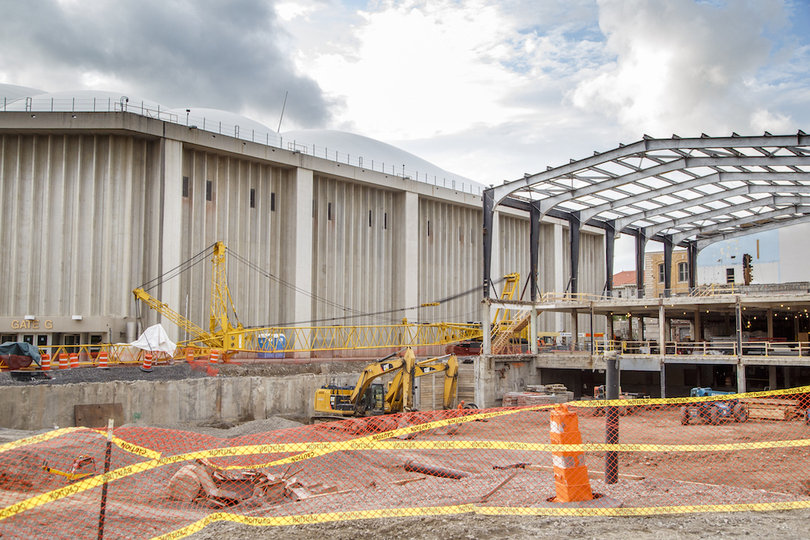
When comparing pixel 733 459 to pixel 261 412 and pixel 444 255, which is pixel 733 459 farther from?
pixel 444 255

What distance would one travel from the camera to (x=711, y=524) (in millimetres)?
8242

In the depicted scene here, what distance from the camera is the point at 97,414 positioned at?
24.2 m

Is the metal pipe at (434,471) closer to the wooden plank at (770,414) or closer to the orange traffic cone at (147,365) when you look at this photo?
the wooden plank at (770,414)

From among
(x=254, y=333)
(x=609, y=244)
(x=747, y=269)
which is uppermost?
(x=609, y=244)

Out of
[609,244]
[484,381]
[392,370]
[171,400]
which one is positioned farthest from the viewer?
[609,244]

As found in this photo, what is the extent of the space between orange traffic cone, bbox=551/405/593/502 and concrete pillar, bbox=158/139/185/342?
30.4 meters

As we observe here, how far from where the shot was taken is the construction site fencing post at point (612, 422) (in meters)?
10.1

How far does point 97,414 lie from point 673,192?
33.4 m

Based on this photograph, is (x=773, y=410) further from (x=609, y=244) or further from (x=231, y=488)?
(x=609, y=244)

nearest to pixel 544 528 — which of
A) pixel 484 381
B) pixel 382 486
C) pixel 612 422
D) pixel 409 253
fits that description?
pixel 612 422

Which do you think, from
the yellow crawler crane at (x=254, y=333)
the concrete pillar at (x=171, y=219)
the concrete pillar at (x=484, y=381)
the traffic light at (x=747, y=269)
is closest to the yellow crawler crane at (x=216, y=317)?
the yellow crawler crane at (x=254, y=333)

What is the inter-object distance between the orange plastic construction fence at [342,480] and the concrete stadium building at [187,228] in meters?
22.1

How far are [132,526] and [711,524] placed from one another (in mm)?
8239

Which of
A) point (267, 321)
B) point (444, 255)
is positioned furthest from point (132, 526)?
point (444, 255)
